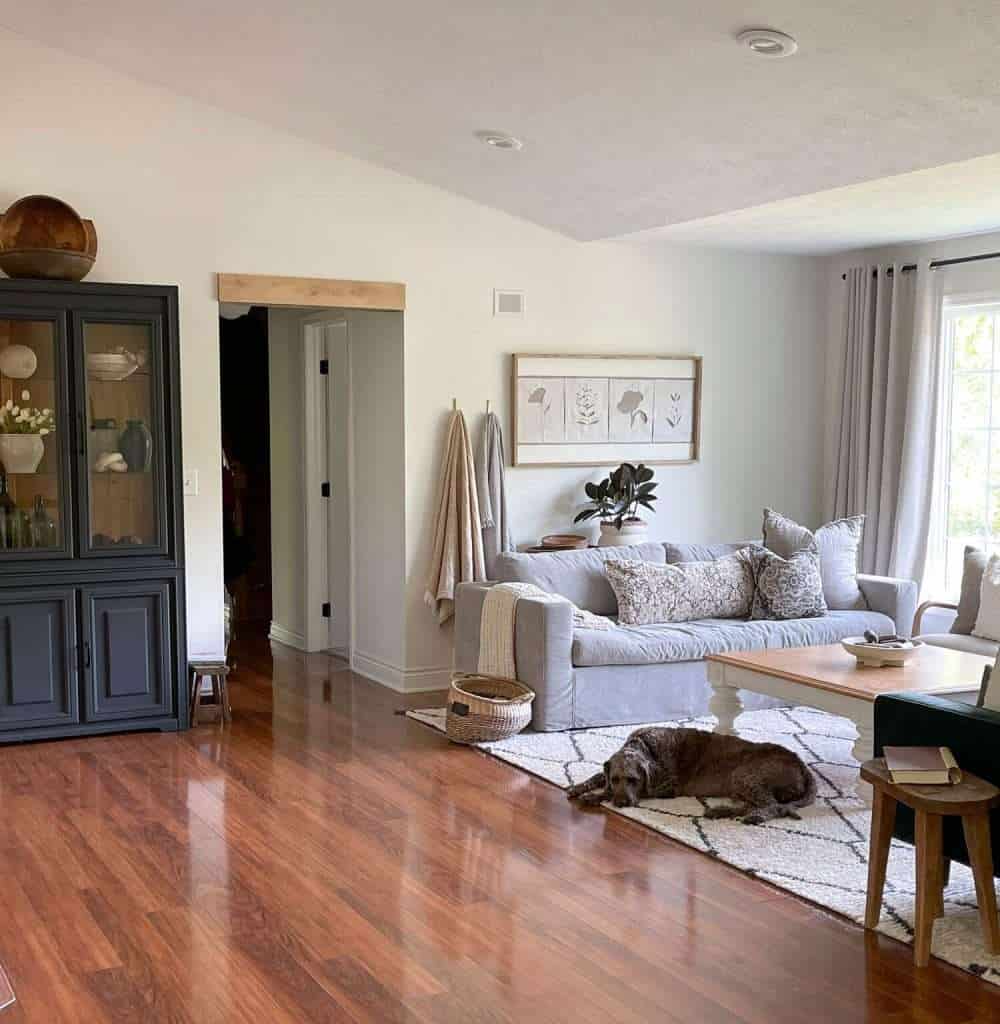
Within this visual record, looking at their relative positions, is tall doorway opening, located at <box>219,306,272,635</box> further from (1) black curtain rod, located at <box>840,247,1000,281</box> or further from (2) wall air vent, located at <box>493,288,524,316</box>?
(1) black curtain rod, located at <box>840,247,1000,281</box>

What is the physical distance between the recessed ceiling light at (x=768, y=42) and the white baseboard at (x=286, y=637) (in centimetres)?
485

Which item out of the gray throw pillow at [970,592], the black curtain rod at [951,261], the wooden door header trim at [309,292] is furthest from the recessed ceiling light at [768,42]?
the black curtain rod at [951,261]

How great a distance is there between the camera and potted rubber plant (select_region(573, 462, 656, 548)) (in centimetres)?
689

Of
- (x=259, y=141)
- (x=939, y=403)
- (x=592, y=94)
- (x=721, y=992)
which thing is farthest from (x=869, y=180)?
(x=721, y=992)

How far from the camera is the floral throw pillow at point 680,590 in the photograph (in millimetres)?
6254

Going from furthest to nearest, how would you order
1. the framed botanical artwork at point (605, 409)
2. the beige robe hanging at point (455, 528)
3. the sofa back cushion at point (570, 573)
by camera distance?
the framed botanical artwork at point (605, 409) → the beige robe hanging at point (455, 528) → the sofa back cushion at point (570, 573)

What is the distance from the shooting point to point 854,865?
4012 mm

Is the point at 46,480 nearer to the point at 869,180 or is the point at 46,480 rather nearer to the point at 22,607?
the point at 22,607

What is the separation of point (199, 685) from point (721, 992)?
3512mm

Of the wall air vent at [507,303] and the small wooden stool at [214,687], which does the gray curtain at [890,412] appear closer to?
the wall air vent at [507,303]

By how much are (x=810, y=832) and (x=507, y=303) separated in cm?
351

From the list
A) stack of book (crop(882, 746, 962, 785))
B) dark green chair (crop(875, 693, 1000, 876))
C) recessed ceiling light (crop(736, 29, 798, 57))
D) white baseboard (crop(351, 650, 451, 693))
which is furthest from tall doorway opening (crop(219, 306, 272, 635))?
stack of book (crop(882, 746, 962, 785))

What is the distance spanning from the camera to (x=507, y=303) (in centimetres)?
688

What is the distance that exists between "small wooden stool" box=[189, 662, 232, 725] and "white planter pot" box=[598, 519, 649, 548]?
2.12 metres
